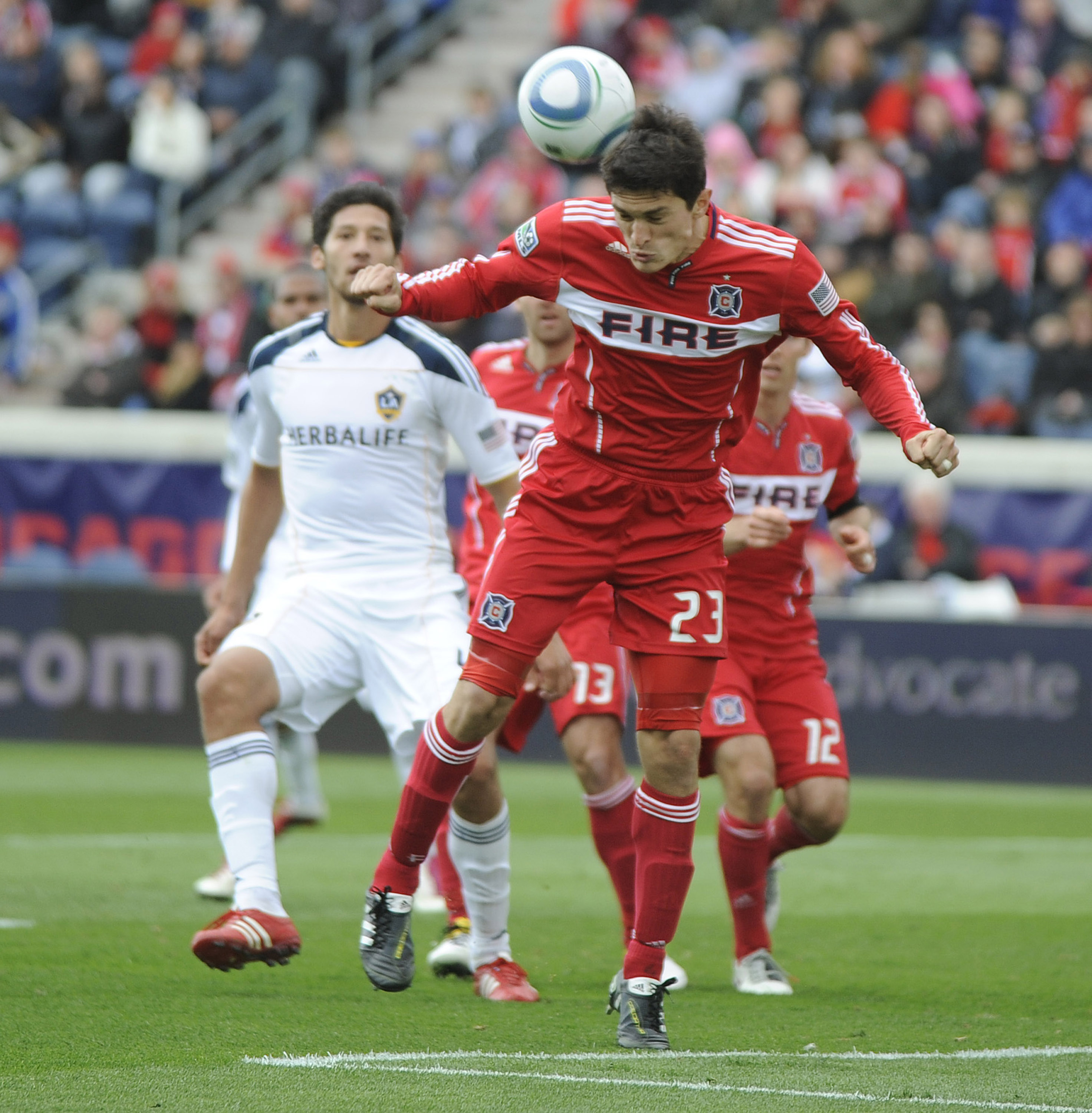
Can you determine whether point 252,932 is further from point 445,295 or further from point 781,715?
point 781,715

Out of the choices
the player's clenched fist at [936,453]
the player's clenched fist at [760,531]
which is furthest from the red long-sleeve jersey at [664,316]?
the player's clenched fist at [760,531]

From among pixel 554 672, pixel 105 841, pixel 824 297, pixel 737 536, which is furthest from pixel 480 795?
pixel 105 841

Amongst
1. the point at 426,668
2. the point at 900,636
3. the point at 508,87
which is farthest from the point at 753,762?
the point at 508,87

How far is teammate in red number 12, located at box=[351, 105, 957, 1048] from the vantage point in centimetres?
536

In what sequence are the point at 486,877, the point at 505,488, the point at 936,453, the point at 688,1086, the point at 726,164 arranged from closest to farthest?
1. the point at 688,1086
2. the point at 936,453
3. the point at 486,877
4. the point at 505,488
5. the point at 726,164

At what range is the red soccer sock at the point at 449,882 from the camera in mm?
6828

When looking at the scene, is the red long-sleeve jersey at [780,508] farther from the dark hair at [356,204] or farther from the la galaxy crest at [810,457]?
the dark hair at [356,204]

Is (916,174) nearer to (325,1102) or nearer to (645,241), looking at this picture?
(645,241)

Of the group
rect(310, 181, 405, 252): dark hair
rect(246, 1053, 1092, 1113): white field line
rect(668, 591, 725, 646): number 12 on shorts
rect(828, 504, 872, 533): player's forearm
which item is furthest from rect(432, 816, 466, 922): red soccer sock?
rect(310, 181, 405, 252): dark hair

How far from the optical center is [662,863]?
5473 mm

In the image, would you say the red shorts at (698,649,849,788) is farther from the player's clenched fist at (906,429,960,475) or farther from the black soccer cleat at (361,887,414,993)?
the player's clenched fist at (906,429,960,475)

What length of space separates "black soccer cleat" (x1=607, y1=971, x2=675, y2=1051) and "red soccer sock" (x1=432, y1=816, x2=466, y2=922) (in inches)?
57.1

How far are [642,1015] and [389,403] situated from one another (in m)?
2.17

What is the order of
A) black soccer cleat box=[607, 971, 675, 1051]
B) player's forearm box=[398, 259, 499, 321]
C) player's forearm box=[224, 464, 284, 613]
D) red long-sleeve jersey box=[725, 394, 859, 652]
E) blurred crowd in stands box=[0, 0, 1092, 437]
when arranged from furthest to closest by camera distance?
blurred crowd in stands box=[0, 0, 1092, 437] < red long-sleeve jersey box=[725, 394, 859, 652] < player's forearm box=[224, 464, 284, 613] < player's forearm box=[398, 259, 499, 321] < black soccer cleat box=[607, 971, 675, 1051]
